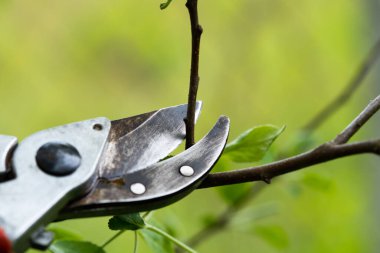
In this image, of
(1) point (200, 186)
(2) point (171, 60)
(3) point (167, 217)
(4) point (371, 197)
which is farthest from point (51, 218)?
(2) point (171, 60)

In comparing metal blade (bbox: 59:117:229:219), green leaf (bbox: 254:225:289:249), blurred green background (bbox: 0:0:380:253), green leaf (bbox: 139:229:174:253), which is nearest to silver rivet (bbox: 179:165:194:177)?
metal blade (bbox: 59:117:229:219)

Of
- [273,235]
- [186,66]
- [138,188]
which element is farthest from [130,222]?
[186,66]

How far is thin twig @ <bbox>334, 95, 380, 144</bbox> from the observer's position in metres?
0.61

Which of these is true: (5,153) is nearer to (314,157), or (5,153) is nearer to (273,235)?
(314,157)

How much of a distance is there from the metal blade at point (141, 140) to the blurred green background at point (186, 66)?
1.50 m

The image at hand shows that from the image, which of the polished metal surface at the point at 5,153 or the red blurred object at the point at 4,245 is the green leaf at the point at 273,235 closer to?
the polished metal surface at the point at 5,153

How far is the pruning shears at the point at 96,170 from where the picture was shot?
2.04ft

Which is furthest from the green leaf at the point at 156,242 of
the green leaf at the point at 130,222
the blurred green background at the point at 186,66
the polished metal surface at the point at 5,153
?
the blurred green background at the point at 186,66

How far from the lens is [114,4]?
7.91ft

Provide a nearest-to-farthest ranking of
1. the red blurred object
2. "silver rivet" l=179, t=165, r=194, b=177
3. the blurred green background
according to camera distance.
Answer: the red blurred object → "silver rivet" l=179, t=165, r=194, b=177 → the blurred green background

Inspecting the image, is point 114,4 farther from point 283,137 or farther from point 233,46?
point 283,137

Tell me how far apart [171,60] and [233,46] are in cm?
20

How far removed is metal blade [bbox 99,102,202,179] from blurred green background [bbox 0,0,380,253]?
150cm

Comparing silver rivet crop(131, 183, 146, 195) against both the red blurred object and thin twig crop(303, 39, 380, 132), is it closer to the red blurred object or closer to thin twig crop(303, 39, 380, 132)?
the red blurred object
